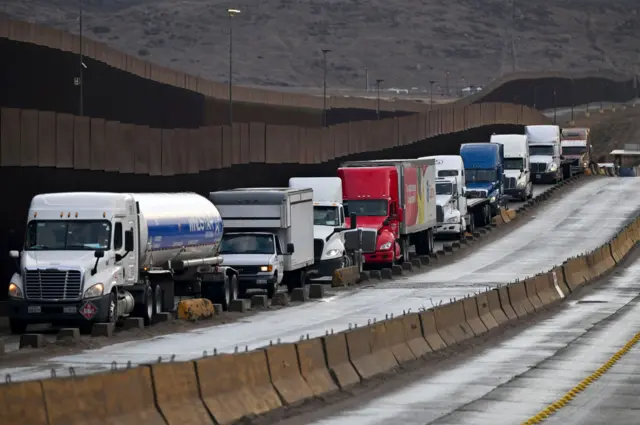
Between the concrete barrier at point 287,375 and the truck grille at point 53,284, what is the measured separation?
11159mm

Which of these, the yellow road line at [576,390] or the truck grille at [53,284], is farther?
the truck grille at [53,284]

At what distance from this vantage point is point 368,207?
56469 millimetres

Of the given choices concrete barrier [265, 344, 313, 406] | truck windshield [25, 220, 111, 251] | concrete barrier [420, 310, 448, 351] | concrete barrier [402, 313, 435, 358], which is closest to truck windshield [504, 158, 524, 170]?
truck windshield [25, 220, 111, 251]

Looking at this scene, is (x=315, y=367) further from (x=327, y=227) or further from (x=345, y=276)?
(x=327, y=227)

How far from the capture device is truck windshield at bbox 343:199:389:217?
5628cm

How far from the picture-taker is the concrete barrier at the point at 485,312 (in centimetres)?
3878

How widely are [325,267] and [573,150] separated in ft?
212

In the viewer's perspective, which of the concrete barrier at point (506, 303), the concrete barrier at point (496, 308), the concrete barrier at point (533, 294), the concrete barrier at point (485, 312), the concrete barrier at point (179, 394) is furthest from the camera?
the concrete barrier at point (533, 294)

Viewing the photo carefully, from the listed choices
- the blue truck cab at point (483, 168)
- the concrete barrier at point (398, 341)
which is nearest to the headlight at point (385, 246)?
the blue truck cab at point (483, 168)

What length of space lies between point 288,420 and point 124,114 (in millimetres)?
75107

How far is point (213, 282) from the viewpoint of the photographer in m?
42.9

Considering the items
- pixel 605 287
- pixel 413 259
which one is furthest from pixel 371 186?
pixel 605 287

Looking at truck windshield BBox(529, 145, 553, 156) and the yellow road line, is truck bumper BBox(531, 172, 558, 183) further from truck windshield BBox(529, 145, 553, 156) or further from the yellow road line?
the yellow road line

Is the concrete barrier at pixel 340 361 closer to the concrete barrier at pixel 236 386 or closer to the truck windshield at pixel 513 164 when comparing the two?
the concrete barrier at pixel 236 386
